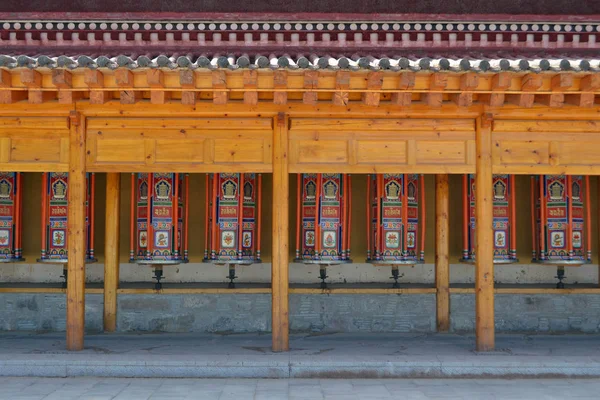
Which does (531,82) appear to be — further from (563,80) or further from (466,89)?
(466,89)

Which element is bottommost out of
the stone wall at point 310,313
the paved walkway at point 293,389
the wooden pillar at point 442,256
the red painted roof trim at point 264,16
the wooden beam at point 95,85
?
the paved walkway at point 293,389

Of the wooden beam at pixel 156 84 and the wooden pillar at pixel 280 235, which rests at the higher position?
the wooden beam at pixel 156 84

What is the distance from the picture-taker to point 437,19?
28.9ft

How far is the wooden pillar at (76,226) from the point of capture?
741 cm

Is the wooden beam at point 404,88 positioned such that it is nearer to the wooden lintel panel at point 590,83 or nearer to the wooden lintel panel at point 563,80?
the wooden lintel panel at point 563,80

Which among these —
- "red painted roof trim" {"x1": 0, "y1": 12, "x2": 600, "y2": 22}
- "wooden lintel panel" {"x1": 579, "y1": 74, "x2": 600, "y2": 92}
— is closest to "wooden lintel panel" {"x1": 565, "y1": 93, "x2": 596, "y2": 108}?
"wooden lintel panel" {"x1": 579, "y1": 74, "x2": 600, "y2": 92}

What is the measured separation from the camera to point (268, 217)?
967 cm

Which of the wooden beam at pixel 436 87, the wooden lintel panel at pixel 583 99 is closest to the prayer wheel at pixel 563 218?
Answer: the wooden lintel panel at pixel 583 99

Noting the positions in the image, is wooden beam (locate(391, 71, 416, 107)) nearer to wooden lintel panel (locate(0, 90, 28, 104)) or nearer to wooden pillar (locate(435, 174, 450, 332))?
wooden pillar (locate(435, 174, 450, 332))

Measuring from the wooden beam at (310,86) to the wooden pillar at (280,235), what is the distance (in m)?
0.51

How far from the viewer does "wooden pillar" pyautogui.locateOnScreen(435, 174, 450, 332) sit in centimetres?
923

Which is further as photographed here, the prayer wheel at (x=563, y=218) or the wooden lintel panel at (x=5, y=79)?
the prayer wheel at (x=563, y=218)

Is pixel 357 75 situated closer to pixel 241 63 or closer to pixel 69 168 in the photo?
pixel 241 63

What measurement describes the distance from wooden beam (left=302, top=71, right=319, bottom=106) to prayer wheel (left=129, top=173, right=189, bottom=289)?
292 centimetres
